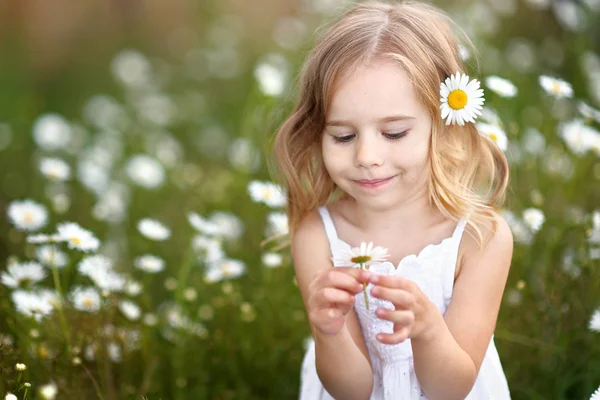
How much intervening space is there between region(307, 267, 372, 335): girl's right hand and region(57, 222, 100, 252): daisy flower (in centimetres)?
72

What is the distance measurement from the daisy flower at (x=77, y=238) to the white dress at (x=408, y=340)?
23.0 inches

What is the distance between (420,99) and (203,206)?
1665 mm

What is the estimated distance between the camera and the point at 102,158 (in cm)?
328

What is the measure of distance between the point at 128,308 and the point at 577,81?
7.57ft

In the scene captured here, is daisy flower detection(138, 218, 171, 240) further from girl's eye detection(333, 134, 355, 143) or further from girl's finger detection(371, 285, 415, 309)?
girl's finger detection(371, 285, 415, 309)

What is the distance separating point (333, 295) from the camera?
1338 millimetres

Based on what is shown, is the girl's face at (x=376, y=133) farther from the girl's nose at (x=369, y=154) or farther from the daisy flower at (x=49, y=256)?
the daisy flower at (x=49, y=256)

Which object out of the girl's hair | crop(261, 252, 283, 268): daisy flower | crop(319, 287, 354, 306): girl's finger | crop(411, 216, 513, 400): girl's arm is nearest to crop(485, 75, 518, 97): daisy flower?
the girl's hair

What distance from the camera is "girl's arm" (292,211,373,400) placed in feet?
5.02

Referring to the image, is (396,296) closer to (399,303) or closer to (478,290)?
(399,303)

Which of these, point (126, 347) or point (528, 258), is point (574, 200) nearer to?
point (528, 258)

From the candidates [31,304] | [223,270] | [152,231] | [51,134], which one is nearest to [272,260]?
[223,270]

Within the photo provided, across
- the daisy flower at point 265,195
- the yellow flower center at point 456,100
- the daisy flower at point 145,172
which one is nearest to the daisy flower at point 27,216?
the daisy flower at point 265,195

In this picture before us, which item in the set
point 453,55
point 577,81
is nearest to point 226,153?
point 577,81
